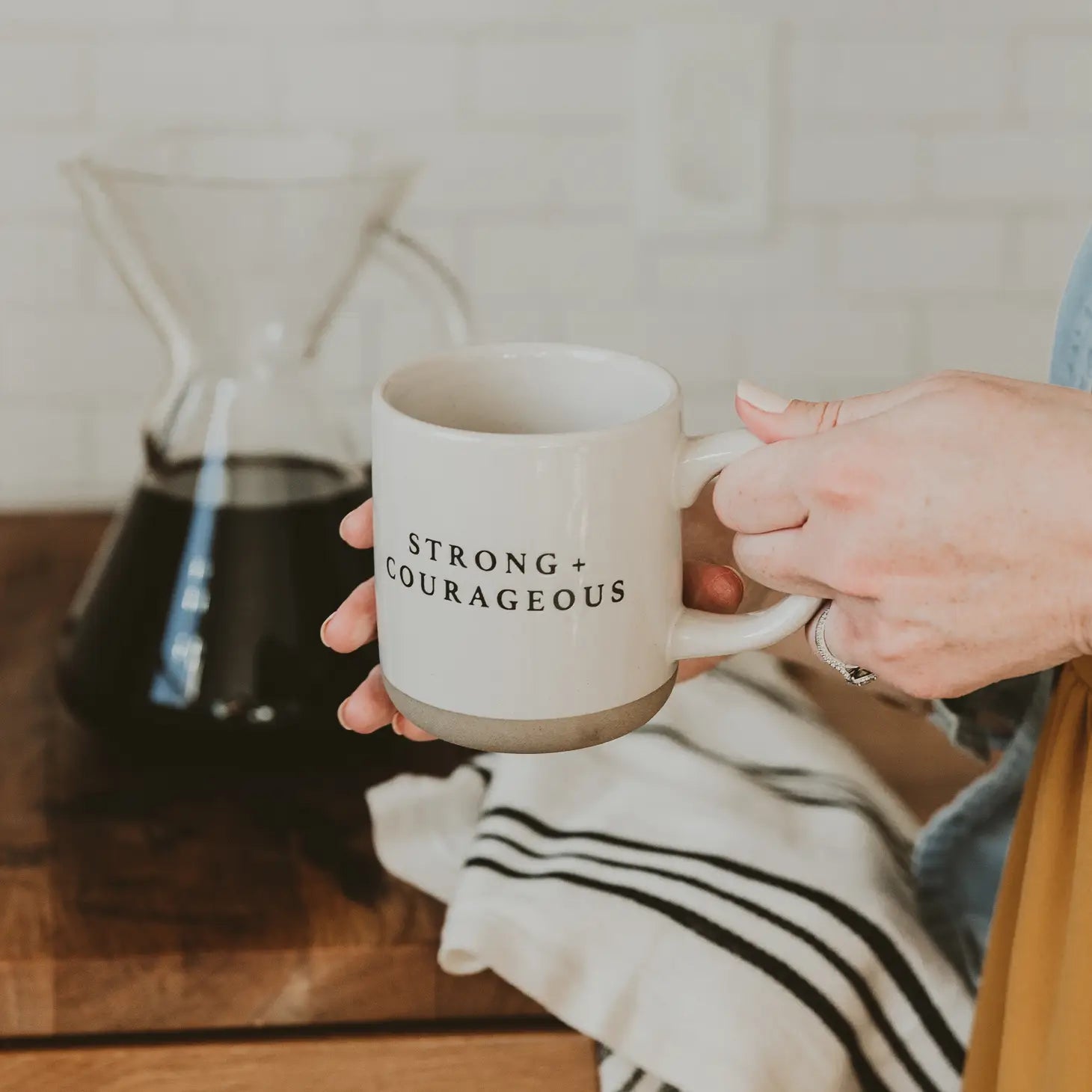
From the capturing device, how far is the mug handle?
440 mm

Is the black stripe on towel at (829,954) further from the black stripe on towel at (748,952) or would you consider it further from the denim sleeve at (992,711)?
the denim sleeve at (992,711)

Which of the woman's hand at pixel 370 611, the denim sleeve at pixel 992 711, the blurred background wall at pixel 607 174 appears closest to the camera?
the woman's hand at pixel 370 611

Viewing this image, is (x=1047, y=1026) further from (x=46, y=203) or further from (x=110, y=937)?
(x=46, y=203)

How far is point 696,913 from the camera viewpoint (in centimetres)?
59

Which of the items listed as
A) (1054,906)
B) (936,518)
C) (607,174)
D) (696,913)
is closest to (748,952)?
(696,913)

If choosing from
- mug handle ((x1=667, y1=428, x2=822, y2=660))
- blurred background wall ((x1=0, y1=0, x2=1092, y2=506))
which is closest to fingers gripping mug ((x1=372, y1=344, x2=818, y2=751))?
mug handle ((x1=667, y1=428, x2=822, y2=660))

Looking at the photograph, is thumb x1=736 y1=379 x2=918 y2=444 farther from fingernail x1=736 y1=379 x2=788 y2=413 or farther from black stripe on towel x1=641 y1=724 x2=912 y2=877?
black stripe on towel x1=641 y1=724 x2=912 y2=877

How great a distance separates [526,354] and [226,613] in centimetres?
26

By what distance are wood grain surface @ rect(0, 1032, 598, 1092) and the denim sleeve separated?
0.23 metres

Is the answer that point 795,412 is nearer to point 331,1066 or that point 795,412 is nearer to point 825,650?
point 825,650

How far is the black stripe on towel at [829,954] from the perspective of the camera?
0.58 meters

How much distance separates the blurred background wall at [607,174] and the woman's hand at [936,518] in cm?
62

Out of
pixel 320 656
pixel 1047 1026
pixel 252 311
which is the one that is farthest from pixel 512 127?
pixel 1047 1026

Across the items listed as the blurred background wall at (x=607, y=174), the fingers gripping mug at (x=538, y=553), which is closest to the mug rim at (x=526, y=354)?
the fingers gripping mug at (x=538, y=553)
